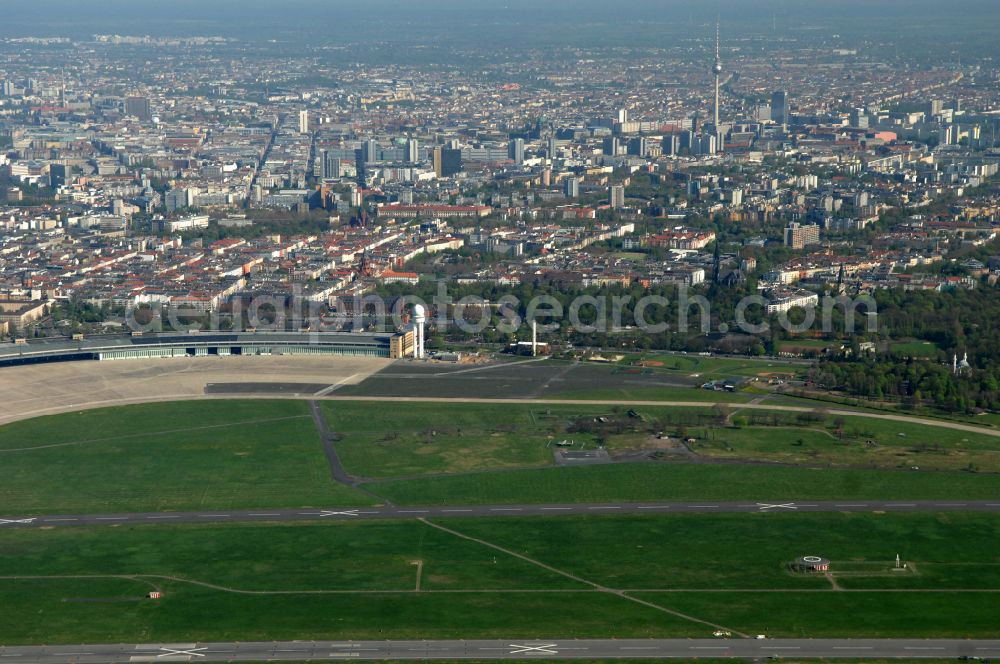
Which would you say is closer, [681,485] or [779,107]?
[681,485]

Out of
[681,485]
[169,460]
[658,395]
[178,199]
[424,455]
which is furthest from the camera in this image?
[178,199]

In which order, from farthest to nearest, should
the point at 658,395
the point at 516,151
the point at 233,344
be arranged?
1. the point at 516,151
2. the point at 233,344
3. the point at 658,395

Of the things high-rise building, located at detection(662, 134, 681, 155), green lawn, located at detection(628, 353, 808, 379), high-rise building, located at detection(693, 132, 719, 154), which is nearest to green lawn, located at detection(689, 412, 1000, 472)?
green lawn, located at detection(628, 353, 808, 379)

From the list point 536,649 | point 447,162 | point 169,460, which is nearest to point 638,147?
point 447,162

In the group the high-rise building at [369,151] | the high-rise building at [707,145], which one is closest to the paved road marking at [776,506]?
the high-rise building at [369,151]

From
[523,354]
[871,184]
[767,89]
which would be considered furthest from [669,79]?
[523,354]

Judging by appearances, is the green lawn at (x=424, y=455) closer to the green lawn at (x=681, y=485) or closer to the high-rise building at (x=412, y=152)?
the green lawn at (x=681, y=485)

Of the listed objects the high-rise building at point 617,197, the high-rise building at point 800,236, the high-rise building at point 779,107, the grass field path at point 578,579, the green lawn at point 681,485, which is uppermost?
the high-rise building at point 779,107

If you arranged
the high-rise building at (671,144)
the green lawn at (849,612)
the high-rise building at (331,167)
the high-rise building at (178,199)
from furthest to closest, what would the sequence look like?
the high-rise building at (671,144) → the high-rise building at (331,167) → the high-rise building at (178,199) → the green lawn at (849,612)

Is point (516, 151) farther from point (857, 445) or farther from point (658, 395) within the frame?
point (857, 445)
